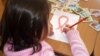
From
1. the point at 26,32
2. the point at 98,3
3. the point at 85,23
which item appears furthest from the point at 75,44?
the point at 98,3

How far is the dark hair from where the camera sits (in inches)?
37.9

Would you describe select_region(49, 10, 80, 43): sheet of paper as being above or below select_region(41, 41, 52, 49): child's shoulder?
above

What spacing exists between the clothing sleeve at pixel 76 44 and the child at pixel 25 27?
0.12 metres

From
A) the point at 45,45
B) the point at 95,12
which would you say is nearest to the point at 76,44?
the point at 45,45

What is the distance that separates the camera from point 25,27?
3.22 feet

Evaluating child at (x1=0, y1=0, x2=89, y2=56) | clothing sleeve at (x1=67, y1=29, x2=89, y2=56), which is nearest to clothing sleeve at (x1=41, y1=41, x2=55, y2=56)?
child at (x1=0, y1=0, x2=89, y2=56)

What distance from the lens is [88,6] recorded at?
1435 mm

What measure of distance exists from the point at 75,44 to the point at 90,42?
0.09 meters

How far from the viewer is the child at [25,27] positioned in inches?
38.0

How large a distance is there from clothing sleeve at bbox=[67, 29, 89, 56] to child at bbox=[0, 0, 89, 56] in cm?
12

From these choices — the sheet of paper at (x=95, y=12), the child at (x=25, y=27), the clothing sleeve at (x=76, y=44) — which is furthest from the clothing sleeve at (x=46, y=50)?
the sheet of paper at (x=95, y=12)

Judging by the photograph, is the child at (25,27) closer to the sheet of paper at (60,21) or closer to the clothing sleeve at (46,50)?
the clothing sleeve at (46,50)

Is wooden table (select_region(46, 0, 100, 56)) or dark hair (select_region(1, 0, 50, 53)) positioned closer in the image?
dark hair (select_region(1, 0, 50, 53))

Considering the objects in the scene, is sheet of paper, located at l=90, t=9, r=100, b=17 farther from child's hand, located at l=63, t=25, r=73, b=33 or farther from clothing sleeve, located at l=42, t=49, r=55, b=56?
clothing sleeve, located at l=42, t=49, r=55, b=56
